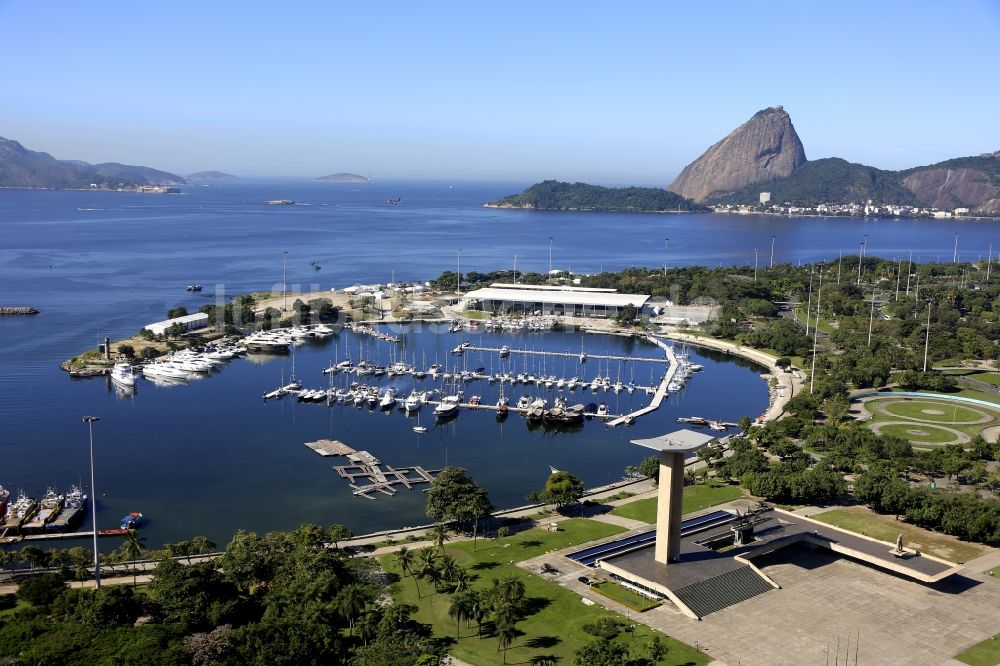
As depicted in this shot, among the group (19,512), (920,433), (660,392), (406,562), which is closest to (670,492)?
(406,562)

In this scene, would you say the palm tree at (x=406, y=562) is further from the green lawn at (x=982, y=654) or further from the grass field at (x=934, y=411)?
the grass field at (x=934, y=411)

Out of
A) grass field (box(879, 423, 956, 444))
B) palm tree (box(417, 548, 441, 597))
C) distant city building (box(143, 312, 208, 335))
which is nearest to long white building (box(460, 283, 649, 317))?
distant city building (box(143, 312, 208, 335))

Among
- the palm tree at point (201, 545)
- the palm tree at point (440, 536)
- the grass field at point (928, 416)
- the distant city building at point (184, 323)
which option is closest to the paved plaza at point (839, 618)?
the palm tree at point (440, 536)

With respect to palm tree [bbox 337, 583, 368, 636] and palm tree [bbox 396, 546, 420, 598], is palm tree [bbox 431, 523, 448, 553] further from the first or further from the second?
palm tree [bbox 337, 583, 368, 636]

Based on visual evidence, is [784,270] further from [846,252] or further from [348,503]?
[348,503]

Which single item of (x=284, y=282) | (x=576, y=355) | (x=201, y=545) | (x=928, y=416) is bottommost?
(x=201, y=545)

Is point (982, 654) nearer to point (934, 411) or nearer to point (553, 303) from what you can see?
point (934, 411)
